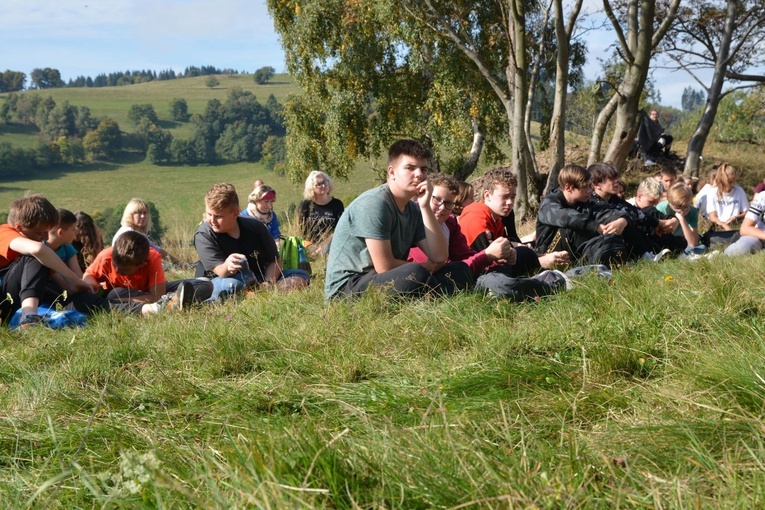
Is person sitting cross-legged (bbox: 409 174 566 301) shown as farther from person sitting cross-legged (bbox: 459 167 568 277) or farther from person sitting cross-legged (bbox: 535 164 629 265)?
person sitting cross-legged (bbox: 535 164 629 265)

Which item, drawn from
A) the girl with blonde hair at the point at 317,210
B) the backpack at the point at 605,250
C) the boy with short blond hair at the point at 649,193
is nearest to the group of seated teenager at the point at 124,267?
→ the backpack at the point at 605,250

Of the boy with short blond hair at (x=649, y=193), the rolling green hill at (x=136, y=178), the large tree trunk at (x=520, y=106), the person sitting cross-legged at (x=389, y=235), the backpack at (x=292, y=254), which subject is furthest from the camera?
the rolling green hill at (x=136, y=178)

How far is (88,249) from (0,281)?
6.06 ft

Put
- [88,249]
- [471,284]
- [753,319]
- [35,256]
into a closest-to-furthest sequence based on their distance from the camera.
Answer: [753,319]
[471,284]
[35,256]
[88,249]

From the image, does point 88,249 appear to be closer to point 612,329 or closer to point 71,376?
point 71,376

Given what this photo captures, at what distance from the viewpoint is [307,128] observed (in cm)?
2467

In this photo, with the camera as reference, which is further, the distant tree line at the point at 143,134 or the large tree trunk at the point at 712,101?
the distant tree line at the point at 143,134

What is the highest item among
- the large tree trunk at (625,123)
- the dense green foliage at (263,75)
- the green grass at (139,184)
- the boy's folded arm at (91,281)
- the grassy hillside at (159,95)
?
the dense green foliage at (263,75)

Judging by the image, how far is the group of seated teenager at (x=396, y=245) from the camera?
16.9 feet

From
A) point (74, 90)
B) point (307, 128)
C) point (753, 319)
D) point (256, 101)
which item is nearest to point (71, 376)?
point (753, 319)

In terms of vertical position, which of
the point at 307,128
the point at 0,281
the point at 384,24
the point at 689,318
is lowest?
the point at 0,281

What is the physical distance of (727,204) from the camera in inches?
392

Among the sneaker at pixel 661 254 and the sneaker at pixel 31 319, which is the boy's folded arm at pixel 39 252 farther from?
the sneaker at pixel 661 254

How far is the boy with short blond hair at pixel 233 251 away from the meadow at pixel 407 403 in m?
1.32
